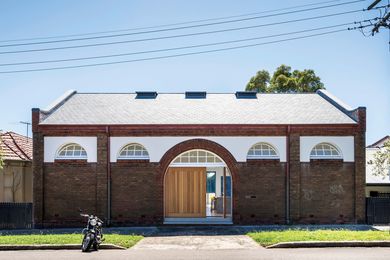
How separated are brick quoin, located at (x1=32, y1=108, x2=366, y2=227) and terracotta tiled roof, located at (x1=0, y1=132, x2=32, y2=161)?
4.10m

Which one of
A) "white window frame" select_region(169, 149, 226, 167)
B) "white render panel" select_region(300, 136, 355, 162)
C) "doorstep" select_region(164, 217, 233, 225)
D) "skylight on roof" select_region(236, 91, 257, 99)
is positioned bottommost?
"doorstep" select_region(164, 217, 233, 225)

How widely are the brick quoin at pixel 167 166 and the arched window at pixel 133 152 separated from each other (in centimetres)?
→ 32

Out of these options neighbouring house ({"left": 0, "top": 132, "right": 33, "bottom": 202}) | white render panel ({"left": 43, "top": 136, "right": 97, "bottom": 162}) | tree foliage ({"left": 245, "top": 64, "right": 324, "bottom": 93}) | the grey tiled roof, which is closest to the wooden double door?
the grey tiled roof

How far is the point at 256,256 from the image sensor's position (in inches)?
523

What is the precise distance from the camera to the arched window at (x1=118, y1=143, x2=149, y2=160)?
2106 cm

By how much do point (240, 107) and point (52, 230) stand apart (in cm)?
1100

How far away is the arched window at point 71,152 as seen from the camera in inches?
828

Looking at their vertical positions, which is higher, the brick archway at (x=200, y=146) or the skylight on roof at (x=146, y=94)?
the skylight on roof at (x=146, y=94)

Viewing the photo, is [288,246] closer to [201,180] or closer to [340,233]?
[340,233]

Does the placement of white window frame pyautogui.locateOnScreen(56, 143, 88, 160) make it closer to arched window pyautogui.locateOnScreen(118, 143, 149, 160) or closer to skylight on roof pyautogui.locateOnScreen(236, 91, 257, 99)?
arched window pyautogui.locateOnScreen(118, 143, 149, 160)

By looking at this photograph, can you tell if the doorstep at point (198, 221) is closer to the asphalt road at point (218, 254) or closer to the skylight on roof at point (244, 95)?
the asphalt road at point (218, 254)

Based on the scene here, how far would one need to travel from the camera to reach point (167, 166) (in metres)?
21.0

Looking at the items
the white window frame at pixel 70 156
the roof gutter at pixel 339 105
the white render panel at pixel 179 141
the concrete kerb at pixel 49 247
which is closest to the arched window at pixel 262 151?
the white render panel at pixel 179 141

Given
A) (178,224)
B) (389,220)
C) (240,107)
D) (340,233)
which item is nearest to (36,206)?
(178,224)
